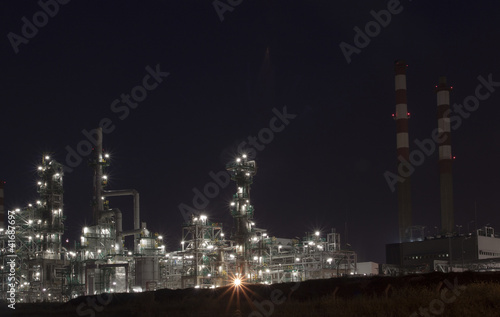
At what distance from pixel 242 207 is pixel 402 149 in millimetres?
29777

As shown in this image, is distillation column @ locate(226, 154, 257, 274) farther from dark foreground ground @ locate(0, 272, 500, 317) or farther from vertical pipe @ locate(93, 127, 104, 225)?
dark foreground ground @ locate(0, 272, 500, 317)

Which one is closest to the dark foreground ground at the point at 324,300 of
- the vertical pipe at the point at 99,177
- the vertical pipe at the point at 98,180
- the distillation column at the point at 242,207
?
the vertical pipe at the point at 98,180

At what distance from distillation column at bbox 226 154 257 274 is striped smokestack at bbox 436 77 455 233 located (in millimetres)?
31631

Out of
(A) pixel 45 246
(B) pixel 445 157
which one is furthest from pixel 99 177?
(B) pixel 445 157

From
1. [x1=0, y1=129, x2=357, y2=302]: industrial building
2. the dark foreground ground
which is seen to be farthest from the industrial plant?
the dark foreground ground

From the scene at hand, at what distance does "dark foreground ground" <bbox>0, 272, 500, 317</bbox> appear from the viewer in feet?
74.5

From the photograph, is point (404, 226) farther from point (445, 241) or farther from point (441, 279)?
point (441, 279)

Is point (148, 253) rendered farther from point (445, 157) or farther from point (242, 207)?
point (445, 157)

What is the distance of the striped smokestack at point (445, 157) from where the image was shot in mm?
80750

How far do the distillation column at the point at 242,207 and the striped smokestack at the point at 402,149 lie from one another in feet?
90.4

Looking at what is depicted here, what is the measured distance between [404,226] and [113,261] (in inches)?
1643

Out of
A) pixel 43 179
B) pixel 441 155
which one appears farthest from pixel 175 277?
pixel 441 155

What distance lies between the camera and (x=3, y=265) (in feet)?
227

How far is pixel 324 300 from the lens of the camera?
26.9m
